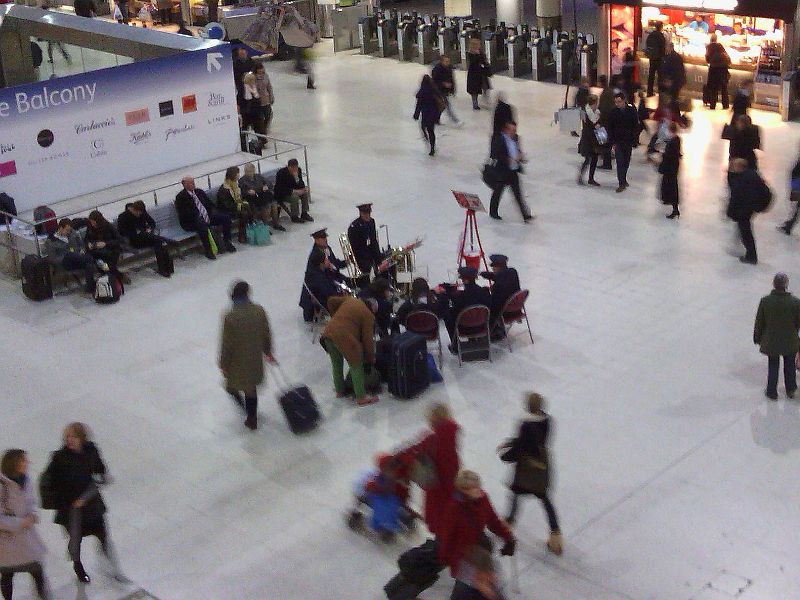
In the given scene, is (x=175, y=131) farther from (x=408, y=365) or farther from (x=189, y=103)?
(x=408, y=365)

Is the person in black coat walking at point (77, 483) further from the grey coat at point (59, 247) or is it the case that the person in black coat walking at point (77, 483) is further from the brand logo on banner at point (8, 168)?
the brand logo on banner at point (8, 168)

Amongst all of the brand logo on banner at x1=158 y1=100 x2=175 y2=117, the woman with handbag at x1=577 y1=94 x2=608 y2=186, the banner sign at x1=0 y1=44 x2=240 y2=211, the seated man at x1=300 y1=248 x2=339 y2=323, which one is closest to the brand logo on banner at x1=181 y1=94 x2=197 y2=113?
the banner sign at x1=0 y1=44 x2=240 y2=211

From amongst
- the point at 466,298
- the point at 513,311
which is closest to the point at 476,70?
the point at 513,311

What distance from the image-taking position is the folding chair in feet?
41.6

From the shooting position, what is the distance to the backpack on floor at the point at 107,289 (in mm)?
14094

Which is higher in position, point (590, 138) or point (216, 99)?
point (216, 99)

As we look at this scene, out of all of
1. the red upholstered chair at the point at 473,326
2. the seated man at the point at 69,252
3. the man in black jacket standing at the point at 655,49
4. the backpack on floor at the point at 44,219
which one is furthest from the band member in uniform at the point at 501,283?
the man in black jacket standing at the point at 655,49

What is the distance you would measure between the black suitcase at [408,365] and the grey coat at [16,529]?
4.13m

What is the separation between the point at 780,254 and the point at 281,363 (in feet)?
21.1

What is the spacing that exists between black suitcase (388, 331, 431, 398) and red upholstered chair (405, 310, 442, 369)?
447 mm

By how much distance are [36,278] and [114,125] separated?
3.46 metres

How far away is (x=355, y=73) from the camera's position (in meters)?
26.0

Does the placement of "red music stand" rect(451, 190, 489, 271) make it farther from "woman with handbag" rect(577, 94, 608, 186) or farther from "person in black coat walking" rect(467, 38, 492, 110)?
"person in black coat walking" rect(467, 38, 492, 110)

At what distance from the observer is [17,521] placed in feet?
25.3
